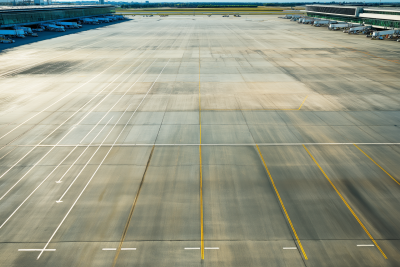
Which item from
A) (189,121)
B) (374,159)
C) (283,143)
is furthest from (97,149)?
(374,159)

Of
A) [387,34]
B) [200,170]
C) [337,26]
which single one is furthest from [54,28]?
[387,34]

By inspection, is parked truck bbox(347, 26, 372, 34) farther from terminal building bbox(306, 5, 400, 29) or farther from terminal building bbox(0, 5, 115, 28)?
terminal building bbox(0, 5, 115, 28)

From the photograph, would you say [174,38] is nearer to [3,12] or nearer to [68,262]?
Result: [3,12]

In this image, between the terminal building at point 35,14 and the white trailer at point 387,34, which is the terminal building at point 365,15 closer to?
the white trailer at point 387,34

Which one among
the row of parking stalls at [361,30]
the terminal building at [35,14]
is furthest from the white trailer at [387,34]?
the terminal building at [35,14]

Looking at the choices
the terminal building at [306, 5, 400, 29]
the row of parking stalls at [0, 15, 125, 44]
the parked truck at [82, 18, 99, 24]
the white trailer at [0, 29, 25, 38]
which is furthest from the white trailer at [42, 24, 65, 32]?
the terminal building at [306, 5, 400, 29]
